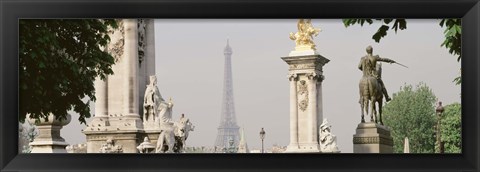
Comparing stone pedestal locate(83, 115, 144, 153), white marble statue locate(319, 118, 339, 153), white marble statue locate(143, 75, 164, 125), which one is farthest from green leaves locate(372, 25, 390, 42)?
stone pedestal locate(83, 115, 144, 153)

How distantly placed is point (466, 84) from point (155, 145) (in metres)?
18.2

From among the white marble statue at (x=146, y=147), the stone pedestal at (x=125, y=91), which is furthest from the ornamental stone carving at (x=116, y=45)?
the white marble statue at (x=146, y=147)

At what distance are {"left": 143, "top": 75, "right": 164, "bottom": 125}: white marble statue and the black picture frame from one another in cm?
1729

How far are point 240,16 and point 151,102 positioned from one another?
19.1 meters

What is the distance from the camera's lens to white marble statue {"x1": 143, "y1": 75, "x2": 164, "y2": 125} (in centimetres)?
2242

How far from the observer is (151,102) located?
23.2m

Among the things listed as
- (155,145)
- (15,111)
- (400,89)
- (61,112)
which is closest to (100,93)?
(155,145)

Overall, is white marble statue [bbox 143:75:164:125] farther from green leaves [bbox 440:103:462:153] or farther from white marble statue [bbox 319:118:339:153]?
green leaves [bbox 440:103:462:153]

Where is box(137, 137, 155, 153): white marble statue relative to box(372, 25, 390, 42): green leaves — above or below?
below

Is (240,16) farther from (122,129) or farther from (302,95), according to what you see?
(302,95)

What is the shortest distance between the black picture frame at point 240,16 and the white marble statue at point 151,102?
17290mm
